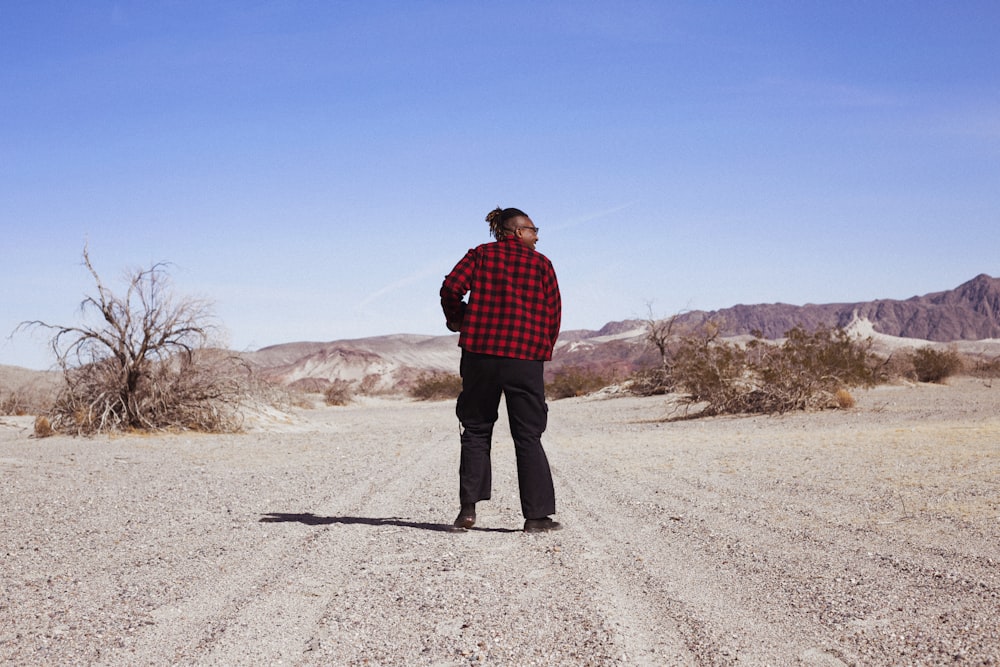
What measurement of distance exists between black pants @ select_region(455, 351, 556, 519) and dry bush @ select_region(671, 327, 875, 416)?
1357 cm

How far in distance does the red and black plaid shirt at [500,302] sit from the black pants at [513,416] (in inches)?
3.8

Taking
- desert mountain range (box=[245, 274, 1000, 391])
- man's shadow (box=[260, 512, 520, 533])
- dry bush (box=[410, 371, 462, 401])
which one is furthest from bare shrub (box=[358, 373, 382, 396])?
man's shadow (box=[260, 512, 520, 533])

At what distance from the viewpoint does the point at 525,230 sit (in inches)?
219

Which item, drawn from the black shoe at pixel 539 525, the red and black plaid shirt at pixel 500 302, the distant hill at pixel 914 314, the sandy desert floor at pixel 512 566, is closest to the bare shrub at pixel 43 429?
the sandy desert floor at pixel 512 566

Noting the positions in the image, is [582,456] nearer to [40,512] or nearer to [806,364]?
[40,512]

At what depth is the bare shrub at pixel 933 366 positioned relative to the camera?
31625 mm

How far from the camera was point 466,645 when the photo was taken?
3002 millimetres

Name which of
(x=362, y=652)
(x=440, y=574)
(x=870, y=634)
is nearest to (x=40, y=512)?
(x=440, y=574)

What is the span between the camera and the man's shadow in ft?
18.2

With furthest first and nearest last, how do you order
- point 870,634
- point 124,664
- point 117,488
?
point 117,488 → point 870,634 → point 124,664

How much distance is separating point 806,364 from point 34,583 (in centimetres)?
1658

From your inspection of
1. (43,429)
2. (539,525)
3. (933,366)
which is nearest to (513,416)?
(539,525)

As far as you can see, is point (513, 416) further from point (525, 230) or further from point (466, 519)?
point (525, 230)

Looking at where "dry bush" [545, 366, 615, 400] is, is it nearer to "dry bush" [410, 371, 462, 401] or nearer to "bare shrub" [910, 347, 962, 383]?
"dry bush" [410, 371, 462, 401]
